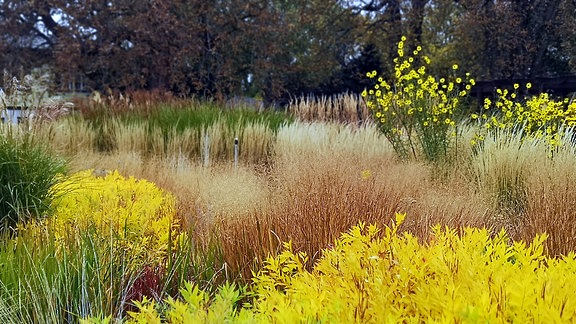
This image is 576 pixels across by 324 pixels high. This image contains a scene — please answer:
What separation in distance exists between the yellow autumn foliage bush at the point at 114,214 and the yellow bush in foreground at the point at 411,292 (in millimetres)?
1159

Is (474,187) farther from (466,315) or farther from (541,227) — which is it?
(466,315)

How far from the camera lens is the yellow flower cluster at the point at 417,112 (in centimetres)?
530

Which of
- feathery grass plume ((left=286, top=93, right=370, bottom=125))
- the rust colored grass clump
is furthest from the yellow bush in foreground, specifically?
feathery grass plume ((left=286, top=93, right=370, bottom=125))

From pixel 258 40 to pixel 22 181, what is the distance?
13462mm

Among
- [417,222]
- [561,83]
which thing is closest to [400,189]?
[417,222]

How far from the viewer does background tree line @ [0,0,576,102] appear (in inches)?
561

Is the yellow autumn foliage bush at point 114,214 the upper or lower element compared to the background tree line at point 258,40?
lower

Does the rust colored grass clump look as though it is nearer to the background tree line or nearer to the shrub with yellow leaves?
the shrub with yellow leaves

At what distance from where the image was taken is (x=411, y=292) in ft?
4.88

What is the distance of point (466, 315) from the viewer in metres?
1.09

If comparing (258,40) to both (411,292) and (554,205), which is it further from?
(411,292)

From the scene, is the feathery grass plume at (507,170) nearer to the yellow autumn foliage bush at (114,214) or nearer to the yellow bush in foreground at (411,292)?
the yellow autumn foliage bush at (114,214)

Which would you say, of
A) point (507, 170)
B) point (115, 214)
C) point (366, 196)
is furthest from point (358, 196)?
point (507, 170)

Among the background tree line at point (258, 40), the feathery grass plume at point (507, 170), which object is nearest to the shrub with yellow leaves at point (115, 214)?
the feathery grass plume at point (507, 170)
